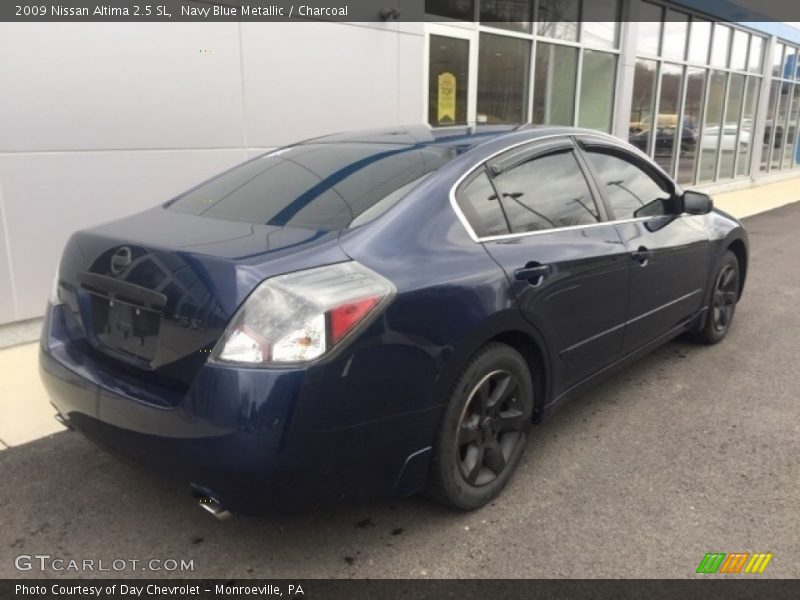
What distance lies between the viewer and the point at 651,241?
12.4ft

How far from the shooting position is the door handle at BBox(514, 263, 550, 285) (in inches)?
111

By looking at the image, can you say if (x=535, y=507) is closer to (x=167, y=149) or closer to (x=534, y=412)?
(x=534, y=412)

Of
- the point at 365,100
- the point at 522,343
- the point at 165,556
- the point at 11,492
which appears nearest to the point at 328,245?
the point at 522,343

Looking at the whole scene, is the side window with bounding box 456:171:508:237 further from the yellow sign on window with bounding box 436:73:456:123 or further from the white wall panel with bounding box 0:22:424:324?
the yellow sign on window with bounding box 436:73:456:123

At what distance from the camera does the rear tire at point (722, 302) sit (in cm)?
478

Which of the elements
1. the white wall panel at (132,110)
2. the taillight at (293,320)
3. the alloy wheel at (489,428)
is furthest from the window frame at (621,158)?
the white wall panel at (132,110)

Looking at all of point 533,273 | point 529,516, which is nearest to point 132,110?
point 533,273

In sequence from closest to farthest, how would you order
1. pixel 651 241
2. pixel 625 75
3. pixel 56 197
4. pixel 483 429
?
pixel 483 429
pixel 651 241
pixel 56 197
pixel 625 75

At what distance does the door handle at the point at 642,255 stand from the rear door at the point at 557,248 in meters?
0.10

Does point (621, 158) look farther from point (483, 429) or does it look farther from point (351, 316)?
point (351, 316)

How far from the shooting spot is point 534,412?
315 cm

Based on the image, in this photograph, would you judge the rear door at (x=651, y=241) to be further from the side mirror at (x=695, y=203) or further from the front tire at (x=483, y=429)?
the front tire at (x=483, y=429)

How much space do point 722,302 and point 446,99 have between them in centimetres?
492

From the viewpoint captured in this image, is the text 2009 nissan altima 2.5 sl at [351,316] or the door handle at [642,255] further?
the door handle at [642,255]
